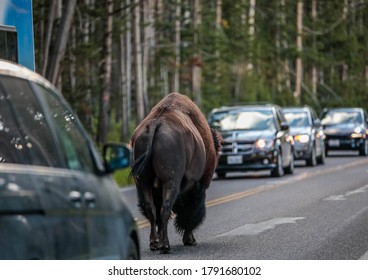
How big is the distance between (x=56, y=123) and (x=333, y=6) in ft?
309

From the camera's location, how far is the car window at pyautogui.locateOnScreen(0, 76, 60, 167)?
5961 millimetres

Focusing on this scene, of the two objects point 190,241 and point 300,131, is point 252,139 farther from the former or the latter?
point 190,241

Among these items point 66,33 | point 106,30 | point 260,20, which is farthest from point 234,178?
point 260,20

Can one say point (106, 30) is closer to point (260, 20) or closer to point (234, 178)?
point (234, 178)

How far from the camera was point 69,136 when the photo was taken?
6414mm

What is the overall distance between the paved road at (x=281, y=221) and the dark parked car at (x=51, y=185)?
16.8ft

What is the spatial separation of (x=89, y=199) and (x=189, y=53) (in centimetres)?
4788

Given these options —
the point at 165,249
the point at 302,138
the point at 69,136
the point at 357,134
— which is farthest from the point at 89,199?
the point at 357,134

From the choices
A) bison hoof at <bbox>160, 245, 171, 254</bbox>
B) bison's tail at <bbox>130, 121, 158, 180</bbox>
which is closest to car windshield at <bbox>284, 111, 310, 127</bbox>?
bison's tail at <bbox>130, 121, 158, 180</bbox>

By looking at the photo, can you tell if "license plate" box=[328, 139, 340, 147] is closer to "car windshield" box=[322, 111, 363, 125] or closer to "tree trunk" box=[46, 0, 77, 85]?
"car windshield" box=[322, 111, 363, 125]

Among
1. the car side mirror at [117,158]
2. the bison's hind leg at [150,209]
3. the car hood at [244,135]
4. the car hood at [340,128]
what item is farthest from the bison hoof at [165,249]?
the car hood at [340,128]

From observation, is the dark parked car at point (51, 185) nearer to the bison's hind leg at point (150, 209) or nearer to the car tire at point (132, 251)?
the car tire at point (132, 251)
